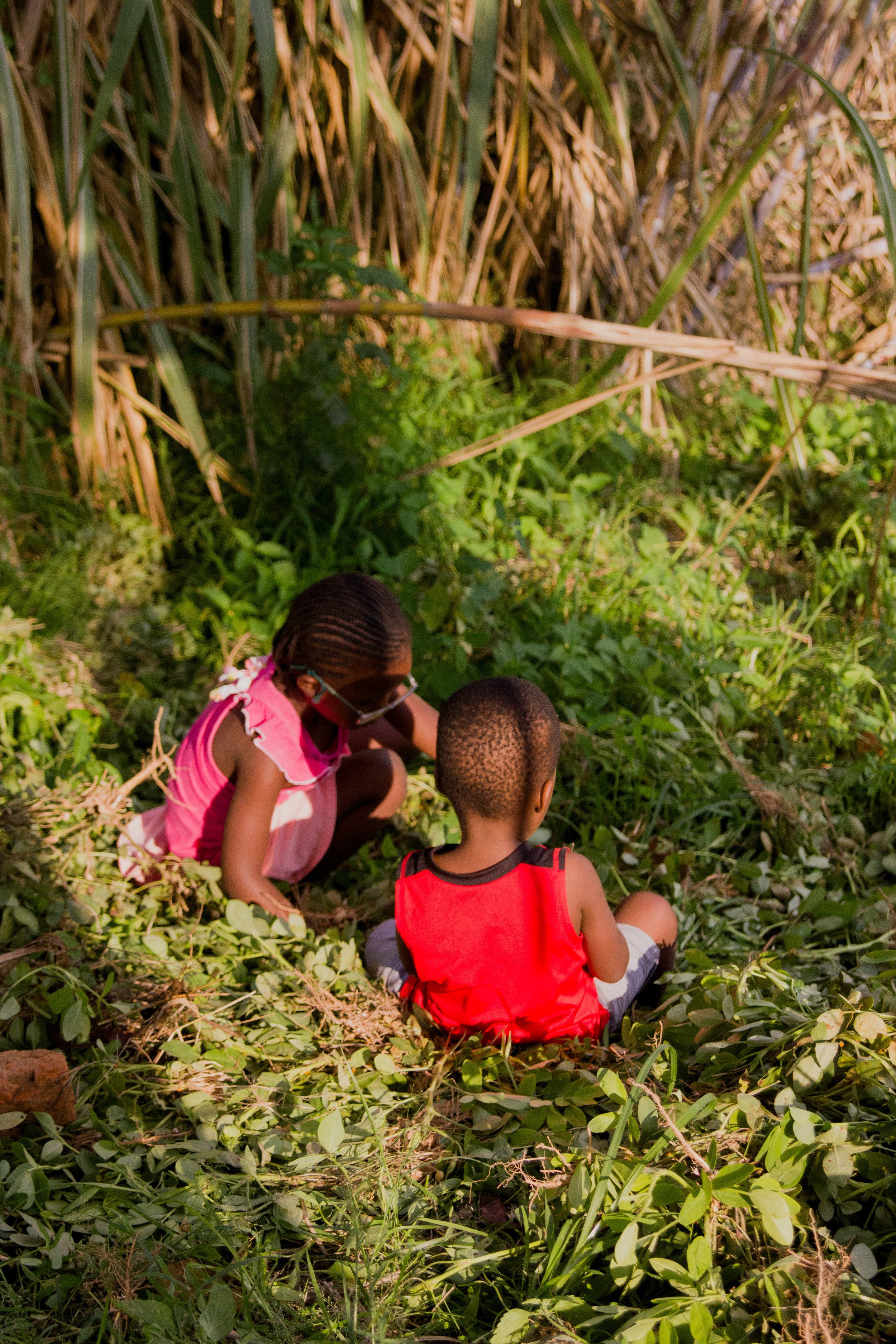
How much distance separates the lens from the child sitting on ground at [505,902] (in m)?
1.50

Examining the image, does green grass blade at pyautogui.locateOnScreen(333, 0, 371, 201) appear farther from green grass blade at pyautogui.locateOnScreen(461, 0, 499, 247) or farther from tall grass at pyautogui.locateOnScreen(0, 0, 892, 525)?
green grass blade at pyautogui.locateOnScreen(461, 0, 499, 247)

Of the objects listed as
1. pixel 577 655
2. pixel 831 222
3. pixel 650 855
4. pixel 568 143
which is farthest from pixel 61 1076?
pixel 831 222

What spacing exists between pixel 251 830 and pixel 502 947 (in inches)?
23.3

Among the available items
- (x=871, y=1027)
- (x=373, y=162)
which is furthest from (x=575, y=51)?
(x=871, y=1027)

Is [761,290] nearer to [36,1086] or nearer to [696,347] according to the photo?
[696,347]

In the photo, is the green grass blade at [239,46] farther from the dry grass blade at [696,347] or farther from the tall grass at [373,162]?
the dry grass blade at [696,347]

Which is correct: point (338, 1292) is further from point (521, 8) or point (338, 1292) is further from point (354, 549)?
point (521, 8)

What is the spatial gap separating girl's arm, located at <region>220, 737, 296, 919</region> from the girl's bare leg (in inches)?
12.3

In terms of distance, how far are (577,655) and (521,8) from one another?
172 cm

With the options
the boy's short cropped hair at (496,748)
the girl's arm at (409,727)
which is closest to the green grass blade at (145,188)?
the girl's arm at (409,727)

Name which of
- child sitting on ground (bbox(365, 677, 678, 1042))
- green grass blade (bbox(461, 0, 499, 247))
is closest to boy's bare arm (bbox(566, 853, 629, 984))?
child sitting on ground (bbox(365, 677, 678, 1042))

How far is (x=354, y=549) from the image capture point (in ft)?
9.30

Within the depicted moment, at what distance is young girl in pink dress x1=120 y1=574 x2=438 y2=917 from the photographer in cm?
189

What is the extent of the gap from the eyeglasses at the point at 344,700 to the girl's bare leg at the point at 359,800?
20cm
